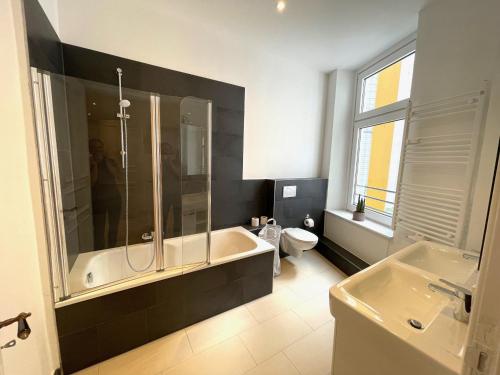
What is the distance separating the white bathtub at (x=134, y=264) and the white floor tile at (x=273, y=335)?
1.94 feet

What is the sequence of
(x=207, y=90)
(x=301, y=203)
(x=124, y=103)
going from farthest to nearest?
(x=301, y=203) → (x=207, y=90) → (x=124, y=103)

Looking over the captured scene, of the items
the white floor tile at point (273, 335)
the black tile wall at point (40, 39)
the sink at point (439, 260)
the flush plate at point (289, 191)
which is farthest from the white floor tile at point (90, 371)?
the flush plate at point (289, 191)

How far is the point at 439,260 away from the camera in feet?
4.92

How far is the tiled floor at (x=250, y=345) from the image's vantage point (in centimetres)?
142

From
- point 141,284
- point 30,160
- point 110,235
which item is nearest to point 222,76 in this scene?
point 30,160

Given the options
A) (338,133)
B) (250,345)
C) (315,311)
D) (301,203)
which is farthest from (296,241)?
(338,133)

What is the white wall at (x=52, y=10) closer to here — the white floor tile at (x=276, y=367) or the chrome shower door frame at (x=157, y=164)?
the chrome shower door frame at (x=157, y=164)

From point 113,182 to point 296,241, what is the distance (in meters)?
2.05

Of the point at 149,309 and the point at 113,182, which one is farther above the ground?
the point at 113,182

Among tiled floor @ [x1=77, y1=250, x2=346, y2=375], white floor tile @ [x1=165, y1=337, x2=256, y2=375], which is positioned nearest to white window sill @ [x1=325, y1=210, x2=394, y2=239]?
tiled floor @ [x1=77, y1=250, x2=346, y2=375]

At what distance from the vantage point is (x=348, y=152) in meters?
3.07

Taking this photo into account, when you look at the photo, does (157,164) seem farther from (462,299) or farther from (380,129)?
(380,129)

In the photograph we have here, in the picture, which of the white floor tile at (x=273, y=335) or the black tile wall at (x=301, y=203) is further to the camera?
the black tile wall at (x=301, y=203)

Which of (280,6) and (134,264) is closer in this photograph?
(280,6)
